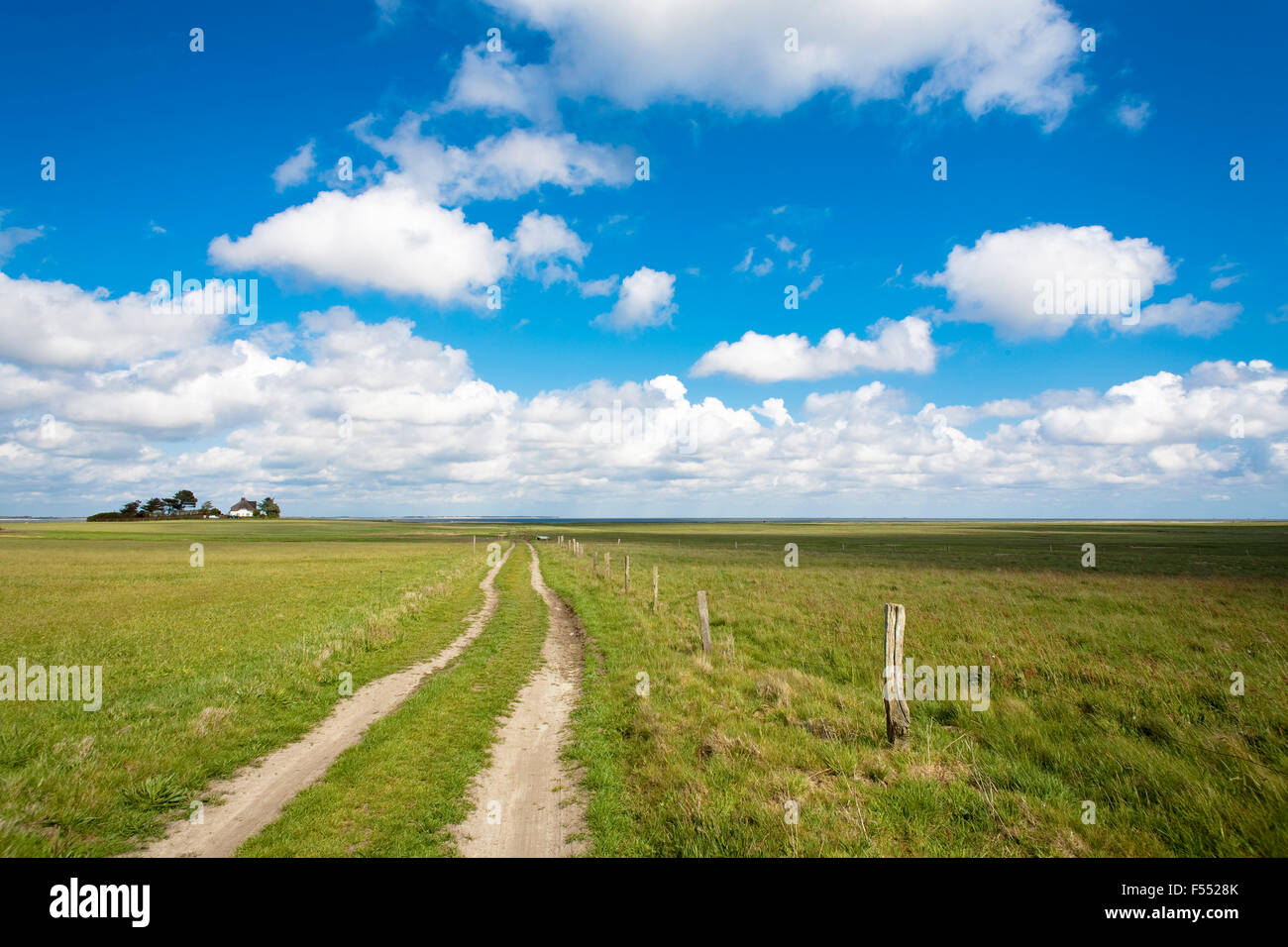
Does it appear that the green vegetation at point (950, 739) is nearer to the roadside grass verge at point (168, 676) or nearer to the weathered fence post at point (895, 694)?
the weathered fence post at point (895, 694)

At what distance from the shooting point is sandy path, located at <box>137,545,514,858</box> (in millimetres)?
6402

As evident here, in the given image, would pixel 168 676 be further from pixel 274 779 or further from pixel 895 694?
pixel 895 694

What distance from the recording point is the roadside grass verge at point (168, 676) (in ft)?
23.6

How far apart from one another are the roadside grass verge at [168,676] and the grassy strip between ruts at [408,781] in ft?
5.79

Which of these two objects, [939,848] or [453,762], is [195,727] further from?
[939,848]

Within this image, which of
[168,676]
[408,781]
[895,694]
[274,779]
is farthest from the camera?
[168,676]

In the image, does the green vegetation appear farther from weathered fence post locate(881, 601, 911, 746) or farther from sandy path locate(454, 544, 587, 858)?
sandy path locate(454, 544, 587, 858)

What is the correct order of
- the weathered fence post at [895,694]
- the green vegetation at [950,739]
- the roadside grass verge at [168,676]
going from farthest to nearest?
the weathered fence post at [895,694], the roadside grass verge at [168,676], the green vegetation at [950,739]

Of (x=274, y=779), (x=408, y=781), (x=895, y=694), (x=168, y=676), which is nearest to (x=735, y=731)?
(x=895, y=694)

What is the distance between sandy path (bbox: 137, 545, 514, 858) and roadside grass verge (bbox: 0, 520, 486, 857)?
378 millimetres

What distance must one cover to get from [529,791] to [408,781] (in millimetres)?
1812

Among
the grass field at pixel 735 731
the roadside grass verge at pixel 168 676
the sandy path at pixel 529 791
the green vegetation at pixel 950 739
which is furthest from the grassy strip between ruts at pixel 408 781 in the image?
the green vegetation at pixel 950 739

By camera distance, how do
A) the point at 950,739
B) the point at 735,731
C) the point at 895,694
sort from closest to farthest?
the point at 895,694 → the point at 950,739 → the point at 735,731

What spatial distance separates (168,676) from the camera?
1393 centimetres
